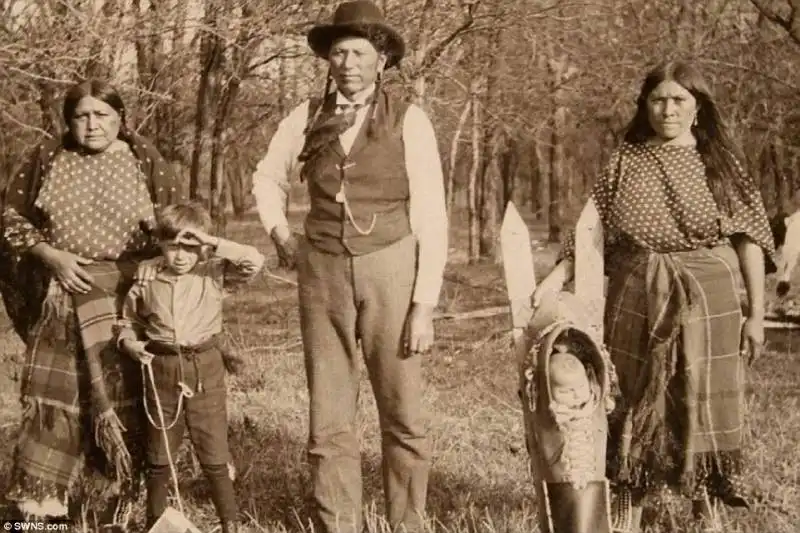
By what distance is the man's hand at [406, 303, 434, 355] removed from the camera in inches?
143

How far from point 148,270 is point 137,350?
31 cm

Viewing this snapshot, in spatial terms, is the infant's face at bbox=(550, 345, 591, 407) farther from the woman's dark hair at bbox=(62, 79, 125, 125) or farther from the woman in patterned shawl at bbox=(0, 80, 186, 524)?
the woman's dark hair at bbox=(62, 79, 125, 125)

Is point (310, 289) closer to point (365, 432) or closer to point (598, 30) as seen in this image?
point (365, 432)

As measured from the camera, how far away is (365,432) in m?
5.82

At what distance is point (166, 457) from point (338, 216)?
1.17 meters

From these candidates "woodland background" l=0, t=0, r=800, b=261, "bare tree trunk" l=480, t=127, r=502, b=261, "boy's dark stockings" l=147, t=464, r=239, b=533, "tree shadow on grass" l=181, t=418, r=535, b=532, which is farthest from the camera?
"bare tree trunk" l=480, t=127, r=502, b=261

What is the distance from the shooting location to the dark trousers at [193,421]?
3.88 metres

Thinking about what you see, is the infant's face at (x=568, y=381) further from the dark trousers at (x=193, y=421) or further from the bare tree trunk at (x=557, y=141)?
the bare tree trunk at (x=557, y=141)

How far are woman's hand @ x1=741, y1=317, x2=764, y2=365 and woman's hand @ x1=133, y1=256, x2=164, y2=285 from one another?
2.21m

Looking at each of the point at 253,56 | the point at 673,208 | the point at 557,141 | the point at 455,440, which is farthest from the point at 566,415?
the point at 557,141

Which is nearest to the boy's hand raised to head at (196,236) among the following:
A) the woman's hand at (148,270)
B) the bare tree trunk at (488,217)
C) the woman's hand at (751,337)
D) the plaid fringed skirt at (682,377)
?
the woman's hand at (148,270)

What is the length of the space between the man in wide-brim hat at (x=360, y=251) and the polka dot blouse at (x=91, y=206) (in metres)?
0.53

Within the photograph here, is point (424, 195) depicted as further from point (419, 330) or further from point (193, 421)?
point (193, 421)

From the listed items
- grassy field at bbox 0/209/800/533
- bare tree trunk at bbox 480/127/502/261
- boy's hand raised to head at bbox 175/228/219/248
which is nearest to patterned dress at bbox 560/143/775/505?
grassy field at bbox 0/209/800/533
